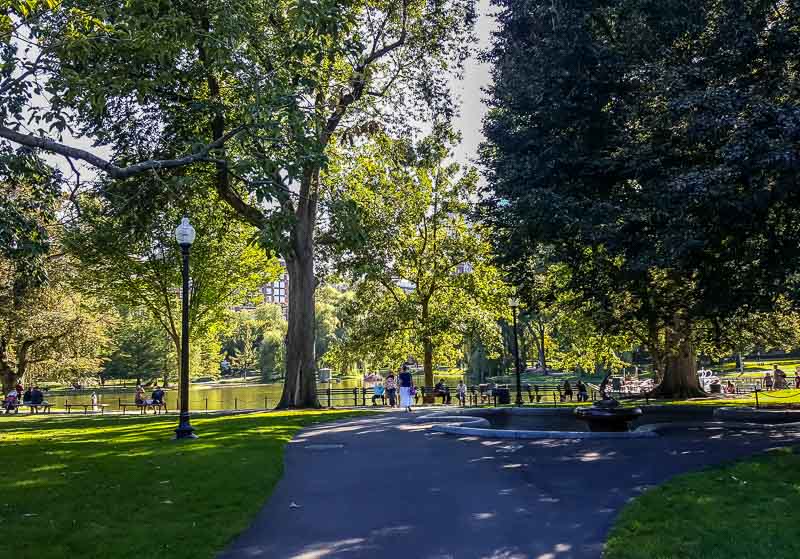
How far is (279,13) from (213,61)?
6486mm

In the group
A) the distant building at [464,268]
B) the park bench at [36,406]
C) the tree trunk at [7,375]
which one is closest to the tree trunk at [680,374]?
the distant building at [464,268]

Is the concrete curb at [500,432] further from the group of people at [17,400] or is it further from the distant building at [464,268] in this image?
the group of people at [17,400]

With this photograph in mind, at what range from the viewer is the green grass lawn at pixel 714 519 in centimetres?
509

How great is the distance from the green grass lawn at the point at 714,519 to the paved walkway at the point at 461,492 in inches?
11.5

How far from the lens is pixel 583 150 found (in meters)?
14.8

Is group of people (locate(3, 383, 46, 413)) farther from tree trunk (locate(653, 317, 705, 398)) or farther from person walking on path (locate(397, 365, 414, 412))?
tree trunk (locate(653, 317, 705, 398))

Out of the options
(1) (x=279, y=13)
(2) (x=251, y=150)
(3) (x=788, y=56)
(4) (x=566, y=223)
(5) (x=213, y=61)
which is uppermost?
(1) (x=279, y=13)

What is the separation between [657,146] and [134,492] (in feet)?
38.7

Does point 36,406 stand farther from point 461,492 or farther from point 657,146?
point 657,146

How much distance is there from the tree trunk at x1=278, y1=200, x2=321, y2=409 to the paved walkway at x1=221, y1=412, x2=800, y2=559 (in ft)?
31.5

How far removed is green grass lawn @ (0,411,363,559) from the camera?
5445mm

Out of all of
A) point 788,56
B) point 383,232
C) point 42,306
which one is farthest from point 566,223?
point 42,306

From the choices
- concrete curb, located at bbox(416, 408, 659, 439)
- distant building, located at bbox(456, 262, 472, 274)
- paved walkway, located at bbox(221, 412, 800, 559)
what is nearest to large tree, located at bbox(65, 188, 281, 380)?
distant building, located at bbox(456, 262, 472, 274)

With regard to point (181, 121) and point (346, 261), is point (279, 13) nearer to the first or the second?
point (181, 121)
